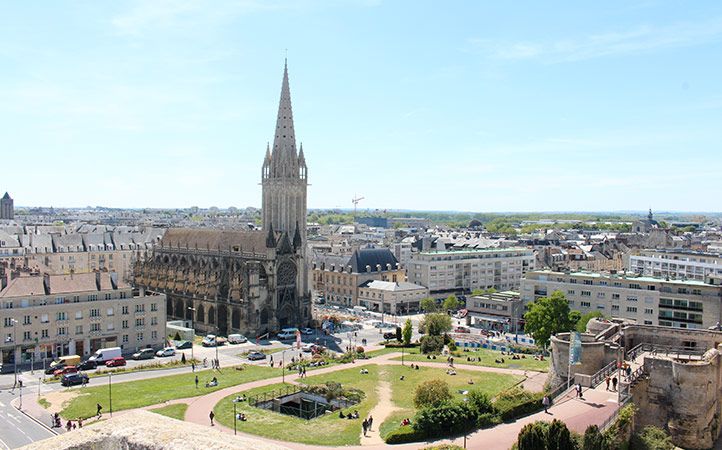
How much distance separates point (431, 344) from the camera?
260 feet

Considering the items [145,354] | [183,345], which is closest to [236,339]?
[183,345]

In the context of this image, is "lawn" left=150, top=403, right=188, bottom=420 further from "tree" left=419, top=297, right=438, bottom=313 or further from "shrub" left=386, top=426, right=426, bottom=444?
"tree" left=419, top=297, right=438, bottom=313

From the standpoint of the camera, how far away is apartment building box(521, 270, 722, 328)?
84.8 meters

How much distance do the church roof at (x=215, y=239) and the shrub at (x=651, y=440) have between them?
62833 millimetres

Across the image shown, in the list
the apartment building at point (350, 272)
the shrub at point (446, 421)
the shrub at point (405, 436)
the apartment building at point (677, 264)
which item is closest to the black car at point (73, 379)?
the shrub at point (405, 436)

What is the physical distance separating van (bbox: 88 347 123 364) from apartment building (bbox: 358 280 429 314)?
53324 mm

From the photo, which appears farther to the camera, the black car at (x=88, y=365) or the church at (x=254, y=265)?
the church at (x=254, y=265)

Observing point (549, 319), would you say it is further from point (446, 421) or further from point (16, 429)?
point (16, 429)

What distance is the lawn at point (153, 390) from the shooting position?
173ft

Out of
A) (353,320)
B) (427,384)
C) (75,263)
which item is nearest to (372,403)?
(427,384)

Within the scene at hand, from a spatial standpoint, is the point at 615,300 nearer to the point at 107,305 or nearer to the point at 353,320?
the point at 353,320

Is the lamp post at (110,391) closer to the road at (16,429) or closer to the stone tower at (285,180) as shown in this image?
the road at (16,429)

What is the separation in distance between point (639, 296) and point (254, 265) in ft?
178

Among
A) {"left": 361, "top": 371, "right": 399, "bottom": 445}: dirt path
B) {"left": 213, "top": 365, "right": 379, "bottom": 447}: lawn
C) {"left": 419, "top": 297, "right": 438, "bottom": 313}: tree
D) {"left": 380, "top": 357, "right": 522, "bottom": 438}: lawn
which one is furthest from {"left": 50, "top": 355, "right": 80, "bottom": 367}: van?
{"left": 419, "top": 297, "right": 438, "bottom": 313}: tree
